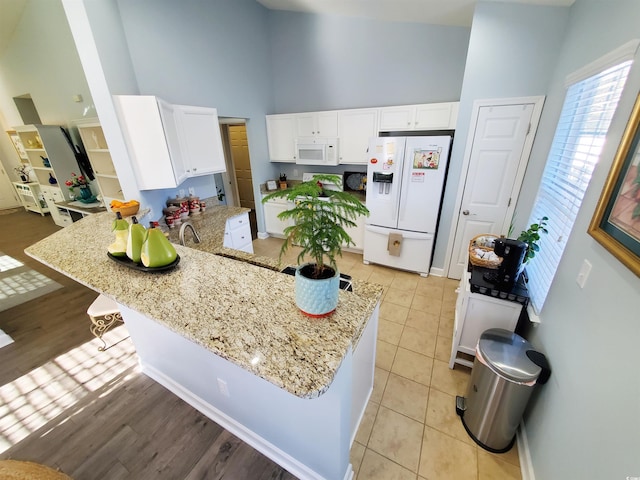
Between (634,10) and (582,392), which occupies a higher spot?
(634,10)

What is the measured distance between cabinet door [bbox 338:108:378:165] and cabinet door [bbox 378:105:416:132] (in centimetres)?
11

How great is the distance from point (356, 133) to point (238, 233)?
7.04 feet

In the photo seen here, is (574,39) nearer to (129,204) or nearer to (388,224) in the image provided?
(388,224)

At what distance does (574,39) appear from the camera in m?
1.76

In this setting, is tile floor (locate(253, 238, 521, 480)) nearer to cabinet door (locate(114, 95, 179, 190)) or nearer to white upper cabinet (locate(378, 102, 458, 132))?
white upper cabinet (locate(378, 102, 458, 132))

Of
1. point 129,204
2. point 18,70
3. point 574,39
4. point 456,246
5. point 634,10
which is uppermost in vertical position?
point 18,70

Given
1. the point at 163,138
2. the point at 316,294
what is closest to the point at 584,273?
the point at 316,294

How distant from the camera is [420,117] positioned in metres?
3.09

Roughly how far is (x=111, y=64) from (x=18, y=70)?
4217 millimetres

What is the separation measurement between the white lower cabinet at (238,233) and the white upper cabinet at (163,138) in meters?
0.66

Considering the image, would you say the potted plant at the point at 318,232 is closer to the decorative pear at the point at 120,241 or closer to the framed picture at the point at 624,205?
the framed picture at the point at 624,205

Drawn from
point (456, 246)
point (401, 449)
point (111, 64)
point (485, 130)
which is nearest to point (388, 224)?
point (456, 246)

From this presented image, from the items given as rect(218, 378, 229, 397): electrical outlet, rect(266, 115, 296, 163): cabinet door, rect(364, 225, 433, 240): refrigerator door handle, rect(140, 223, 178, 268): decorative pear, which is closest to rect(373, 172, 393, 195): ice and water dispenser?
rect(364, 225, 433, 240): refrigerator door handle

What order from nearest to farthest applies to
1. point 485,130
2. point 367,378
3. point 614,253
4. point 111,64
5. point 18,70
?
point 614,253, point 367,378, point 111,64, point 485,130, point 18,70
